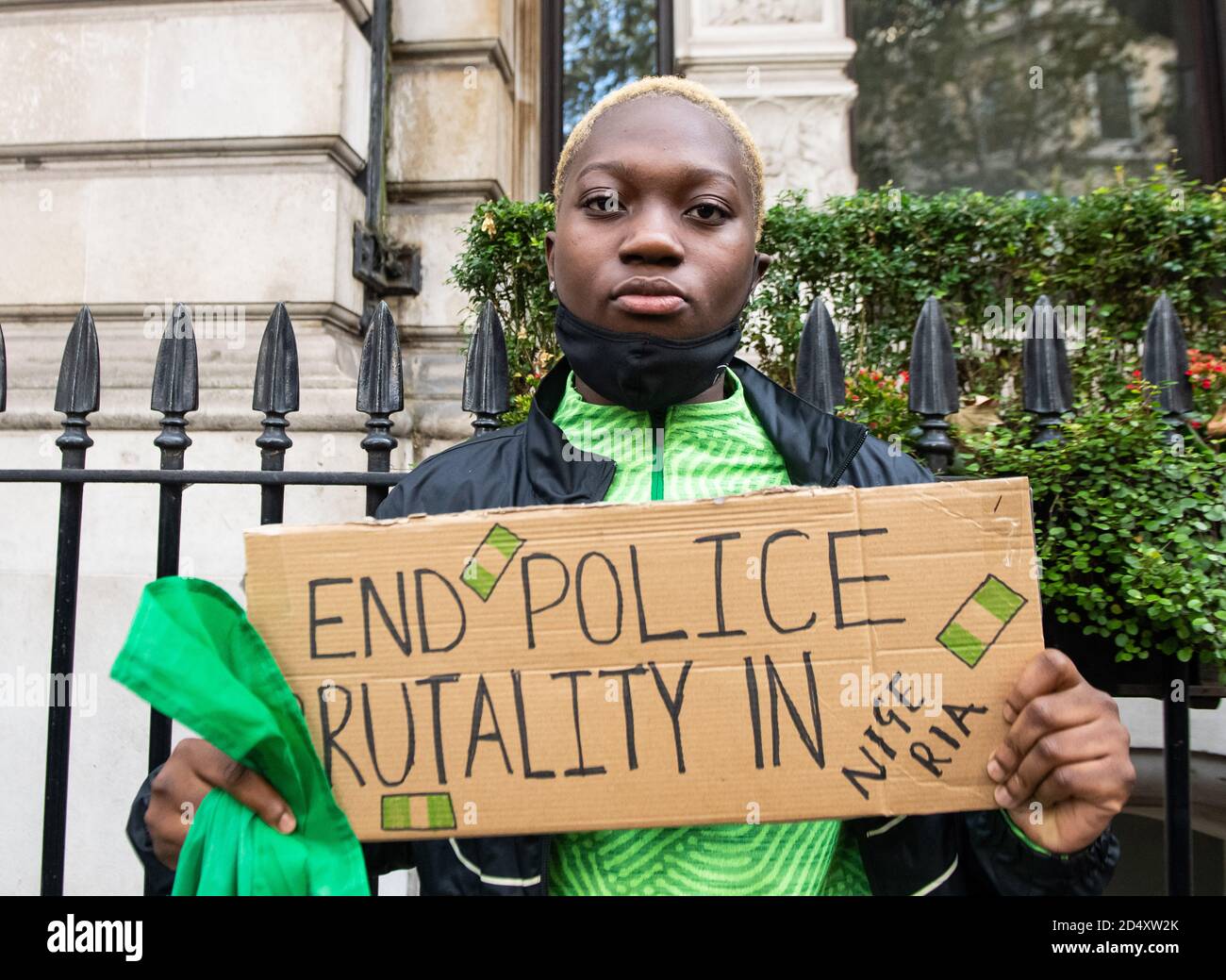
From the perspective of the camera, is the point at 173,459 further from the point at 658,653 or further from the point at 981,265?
the point at 981,265

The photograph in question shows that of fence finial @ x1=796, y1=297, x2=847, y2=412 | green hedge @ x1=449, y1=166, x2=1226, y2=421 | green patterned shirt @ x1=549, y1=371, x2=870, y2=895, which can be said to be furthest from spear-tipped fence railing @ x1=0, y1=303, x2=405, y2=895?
green hedge @ x1=449, y1=166, x2=1226, y2=421

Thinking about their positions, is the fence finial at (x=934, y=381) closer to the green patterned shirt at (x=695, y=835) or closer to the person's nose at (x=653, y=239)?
the green patterned shirt at (x=695, y=835)

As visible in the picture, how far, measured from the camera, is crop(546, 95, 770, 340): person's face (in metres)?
1.54

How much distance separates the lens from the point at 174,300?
418 centimetres

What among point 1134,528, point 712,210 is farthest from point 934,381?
point 712,210

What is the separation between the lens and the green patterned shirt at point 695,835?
4.60 feet

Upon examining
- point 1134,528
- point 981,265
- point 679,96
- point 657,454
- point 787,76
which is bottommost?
point 1134,528

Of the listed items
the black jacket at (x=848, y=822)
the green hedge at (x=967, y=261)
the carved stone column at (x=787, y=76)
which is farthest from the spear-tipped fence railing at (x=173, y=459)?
the carved stone column at (x=787, y=76)

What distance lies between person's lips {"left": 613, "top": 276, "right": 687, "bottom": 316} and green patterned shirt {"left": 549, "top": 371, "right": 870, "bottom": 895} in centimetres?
23

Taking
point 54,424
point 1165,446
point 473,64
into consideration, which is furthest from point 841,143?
point 54,424

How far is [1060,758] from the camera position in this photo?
125 centimetres

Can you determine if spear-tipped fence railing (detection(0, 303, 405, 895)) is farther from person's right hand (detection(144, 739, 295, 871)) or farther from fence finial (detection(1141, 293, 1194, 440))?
fence finial (detection(1141, 293, 1194, 440))

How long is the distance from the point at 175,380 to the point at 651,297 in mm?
1407

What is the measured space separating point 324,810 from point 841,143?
450 cm
